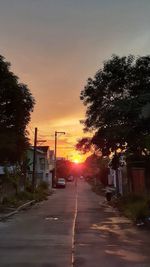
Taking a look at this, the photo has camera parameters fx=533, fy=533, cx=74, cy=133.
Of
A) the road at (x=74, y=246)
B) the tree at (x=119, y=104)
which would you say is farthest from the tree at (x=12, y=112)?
the road at (x=74, y=246)

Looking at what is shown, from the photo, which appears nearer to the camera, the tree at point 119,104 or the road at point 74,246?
the road at point 74,246

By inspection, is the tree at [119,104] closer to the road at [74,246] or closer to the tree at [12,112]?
the tree at [12,112]

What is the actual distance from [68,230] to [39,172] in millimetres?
73090

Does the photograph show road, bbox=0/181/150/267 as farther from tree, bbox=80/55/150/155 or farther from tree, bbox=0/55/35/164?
tree, bbox=0/55/35/164

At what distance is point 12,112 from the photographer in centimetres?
3884

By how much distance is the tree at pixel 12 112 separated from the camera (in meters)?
37.1

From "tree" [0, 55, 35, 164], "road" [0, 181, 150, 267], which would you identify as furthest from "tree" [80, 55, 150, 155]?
"road" [0, 181, 150, 267]

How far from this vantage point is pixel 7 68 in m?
37.1

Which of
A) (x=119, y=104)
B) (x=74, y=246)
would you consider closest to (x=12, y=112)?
(x=119, y=104)

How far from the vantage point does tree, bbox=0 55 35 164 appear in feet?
122

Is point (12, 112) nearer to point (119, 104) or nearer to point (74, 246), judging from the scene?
point (119, 104)

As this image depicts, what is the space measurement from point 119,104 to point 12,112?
11.4 meters

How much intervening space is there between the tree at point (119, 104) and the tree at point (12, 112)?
224 inches

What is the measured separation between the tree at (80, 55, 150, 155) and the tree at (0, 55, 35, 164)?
5.69 m
